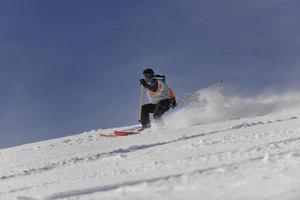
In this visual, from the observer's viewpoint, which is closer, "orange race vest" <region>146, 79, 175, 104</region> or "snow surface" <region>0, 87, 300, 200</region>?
"snow surface" <region>0, 87, 300, 200</region>

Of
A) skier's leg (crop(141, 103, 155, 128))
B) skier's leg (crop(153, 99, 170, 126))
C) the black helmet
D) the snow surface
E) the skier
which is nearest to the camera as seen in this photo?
the snow surface

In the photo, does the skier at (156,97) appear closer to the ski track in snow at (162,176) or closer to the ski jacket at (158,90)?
the ski jacket at (158,90)

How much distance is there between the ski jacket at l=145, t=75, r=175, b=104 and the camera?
1684cm

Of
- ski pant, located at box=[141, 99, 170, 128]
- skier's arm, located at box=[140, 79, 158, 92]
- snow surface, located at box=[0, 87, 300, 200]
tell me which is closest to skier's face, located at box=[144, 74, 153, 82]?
skier's arm, located at box=[140, 79, 158, 92]

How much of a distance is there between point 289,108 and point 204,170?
38.4 ft

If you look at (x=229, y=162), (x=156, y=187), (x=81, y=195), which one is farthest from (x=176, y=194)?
(x=229, y=162)

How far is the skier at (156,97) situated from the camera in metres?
16.8

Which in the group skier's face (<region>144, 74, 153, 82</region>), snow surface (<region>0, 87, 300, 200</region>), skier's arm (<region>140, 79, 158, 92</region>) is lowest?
snow surface (<region>0, 87, 300, 200</region>)

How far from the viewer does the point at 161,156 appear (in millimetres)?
8609

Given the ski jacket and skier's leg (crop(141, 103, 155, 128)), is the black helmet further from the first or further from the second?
skier's leg (crop(141, 103, 155, 128))

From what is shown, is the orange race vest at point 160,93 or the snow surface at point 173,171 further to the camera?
the orange race vest at point 160,93

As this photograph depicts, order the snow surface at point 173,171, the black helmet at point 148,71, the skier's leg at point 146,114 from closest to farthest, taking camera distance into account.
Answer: the snow surface at point 173,171 < the black helmet at point 148,71 < the skier's leg at point 146,114

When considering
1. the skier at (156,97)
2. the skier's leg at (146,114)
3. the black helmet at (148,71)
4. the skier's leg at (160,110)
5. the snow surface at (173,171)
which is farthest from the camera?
the skier's leg at (146,114)

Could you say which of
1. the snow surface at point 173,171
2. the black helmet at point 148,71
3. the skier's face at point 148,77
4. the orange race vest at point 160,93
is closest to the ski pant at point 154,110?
the orange race vest at point 160,93
